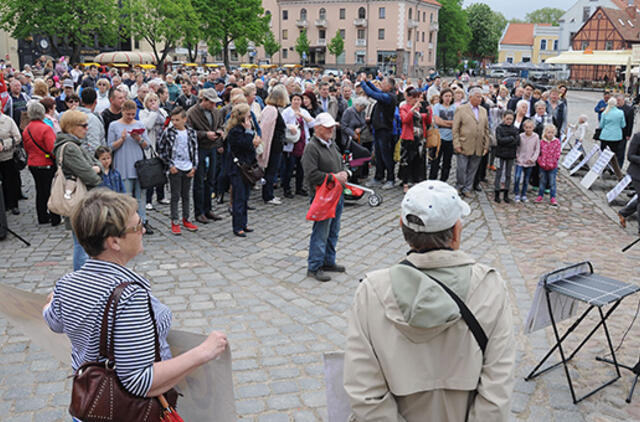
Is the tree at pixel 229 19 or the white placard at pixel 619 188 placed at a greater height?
the tree at pixel 229 19

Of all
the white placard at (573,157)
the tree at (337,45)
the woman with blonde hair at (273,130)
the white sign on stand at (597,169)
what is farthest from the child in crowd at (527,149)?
the tree at (337,45)

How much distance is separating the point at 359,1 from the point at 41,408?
85.0 metres

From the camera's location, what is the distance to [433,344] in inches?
92.0

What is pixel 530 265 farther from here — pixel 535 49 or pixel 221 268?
pixel 535 49

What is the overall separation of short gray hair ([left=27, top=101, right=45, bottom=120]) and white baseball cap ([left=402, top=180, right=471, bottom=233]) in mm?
7851

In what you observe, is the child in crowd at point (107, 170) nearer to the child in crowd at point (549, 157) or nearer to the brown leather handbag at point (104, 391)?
the brown leather handbag at point (104, 391)

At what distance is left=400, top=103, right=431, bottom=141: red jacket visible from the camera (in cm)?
1141

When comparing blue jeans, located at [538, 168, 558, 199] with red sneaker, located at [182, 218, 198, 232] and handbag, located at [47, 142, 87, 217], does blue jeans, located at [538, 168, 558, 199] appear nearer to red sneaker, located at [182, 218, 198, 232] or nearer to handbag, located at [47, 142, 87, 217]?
red sneaker, located at [182, 218, 198, 232]

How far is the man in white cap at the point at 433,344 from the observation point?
231 cm

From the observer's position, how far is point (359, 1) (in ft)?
271

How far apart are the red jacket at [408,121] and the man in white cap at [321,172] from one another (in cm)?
471

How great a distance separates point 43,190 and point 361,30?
80.0m

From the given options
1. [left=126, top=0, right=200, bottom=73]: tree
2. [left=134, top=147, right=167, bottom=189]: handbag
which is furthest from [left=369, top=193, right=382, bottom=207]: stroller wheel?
[left=126, top=0, right=200, bottom=73]: tree

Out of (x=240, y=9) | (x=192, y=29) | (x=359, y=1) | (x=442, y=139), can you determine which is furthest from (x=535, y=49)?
(x=442, y=139)
